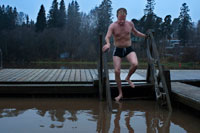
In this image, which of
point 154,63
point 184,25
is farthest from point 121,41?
point 184,25

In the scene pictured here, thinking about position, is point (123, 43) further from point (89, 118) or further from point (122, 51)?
point (89, 118)

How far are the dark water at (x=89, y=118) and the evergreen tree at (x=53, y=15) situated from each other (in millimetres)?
41907

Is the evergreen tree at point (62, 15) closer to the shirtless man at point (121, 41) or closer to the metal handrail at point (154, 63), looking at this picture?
the metal handrail at point (154, 63)

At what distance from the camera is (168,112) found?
376cm

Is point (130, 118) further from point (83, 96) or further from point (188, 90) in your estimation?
point (83, 96)

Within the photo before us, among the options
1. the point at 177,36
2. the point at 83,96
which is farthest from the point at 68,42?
the point at 83,96

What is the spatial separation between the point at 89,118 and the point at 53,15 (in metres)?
44.7

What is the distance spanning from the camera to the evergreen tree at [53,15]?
45.0 meters

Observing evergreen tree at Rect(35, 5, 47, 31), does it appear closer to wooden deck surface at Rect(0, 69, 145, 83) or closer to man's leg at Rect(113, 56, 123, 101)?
wooden deck surface at Rect(0, 69, 145, 83)

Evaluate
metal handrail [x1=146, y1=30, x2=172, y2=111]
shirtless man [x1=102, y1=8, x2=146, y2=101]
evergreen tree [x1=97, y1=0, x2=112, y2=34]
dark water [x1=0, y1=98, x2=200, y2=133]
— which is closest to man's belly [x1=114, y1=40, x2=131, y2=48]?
shirtless man [x1=102, y1=8, x2=146, y2=101]

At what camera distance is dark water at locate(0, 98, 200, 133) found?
289cm

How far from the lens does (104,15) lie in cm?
3559

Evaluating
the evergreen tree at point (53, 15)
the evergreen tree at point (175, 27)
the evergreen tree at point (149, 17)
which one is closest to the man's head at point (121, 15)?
the evergreen tree at point (149, 17)

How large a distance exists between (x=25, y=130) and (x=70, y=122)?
58 cm
